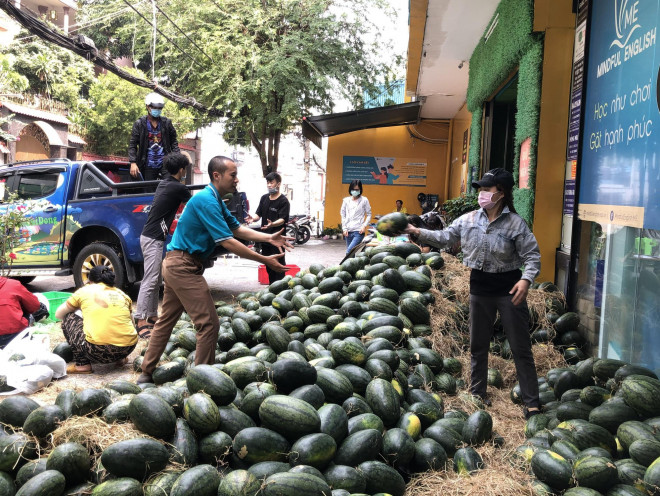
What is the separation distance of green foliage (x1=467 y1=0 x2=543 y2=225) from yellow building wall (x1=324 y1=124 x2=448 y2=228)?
37.1ft

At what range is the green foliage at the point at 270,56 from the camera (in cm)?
1944

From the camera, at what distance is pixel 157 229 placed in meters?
6.86

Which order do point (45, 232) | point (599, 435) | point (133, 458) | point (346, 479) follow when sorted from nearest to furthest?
point (133, 458), point (346, 479), point (599, 435), point (45, 232)

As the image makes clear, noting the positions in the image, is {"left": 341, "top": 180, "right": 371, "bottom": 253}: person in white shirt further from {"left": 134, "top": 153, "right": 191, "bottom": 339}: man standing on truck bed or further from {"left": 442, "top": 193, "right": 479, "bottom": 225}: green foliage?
{"left": 134, "top": 153, "right": 191, "bottom": 339}: man standing on truck bed

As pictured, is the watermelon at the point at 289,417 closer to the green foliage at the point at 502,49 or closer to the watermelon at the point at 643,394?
the watermelon at the point at 643,394

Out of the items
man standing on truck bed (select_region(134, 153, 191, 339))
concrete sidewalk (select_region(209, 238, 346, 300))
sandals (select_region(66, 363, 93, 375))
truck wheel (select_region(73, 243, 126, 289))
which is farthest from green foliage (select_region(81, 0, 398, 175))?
sandals (select_region(66, 363, 93, 375))

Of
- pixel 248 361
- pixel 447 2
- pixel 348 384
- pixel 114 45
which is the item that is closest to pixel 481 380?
pixel 348 384

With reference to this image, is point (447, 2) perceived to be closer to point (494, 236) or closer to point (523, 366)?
point (494, 236)

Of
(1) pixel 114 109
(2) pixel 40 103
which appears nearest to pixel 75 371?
(1) pixel 114 109

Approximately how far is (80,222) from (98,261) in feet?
2.43

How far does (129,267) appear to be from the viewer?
28.8ft

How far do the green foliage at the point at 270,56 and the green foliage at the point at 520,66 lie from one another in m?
10.0

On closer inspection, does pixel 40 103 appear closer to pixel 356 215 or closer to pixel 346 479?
pixel 356 215

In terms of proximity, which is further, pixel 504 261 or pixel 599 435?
pixel 504 261
